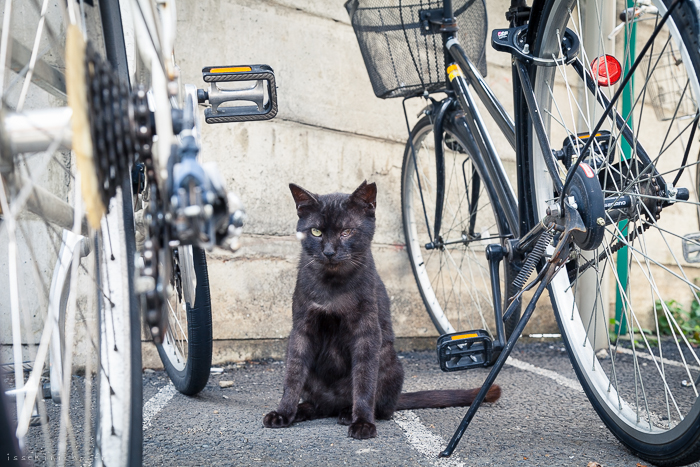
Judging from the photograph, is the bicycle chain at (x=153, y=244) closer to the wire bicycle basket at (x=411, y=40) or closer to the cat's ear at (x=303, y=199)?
the cat's ear at (x=303, y=199)

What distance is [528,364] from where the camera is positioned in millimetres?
2904

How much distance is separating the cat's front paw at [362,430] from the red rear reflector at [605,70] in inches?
51.5

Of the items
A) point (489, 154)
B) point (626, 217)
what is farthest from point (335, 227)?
point (626, 217)

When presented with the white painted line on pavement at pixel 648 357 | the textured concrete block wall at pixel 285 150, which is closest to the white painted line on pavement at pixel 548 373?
the white painted line on pavement at pixel 648 357

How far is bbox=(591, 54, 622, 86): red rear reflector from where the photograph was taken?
5.18 ft

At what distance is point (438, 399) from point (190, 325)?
0.98 m

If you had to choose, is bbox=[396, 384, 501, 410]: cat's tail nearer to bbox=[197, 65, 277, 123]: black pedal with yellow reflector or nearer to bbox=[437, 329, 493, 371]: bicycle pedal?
bbox=[437, 329, 493, 371]: bicycle pedal

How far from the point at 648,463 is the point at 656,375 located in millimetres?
1275

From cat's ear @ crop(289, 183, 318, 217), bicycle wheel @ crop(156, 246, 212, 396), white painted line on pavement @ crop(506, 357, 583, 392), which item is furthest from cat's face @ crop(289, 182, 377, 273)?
white painted line on pavement @ crop(506, 357, 583, 392)

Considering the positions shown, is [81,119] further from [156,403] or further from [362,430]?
[156,403]

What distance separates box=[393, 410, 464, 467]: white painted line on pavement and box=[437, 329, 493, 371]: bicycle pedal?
23 centimetres

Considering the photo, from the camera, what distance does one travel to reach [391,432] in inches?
74.3

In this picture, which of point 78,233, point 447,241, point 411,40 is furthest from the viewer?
point 447,241

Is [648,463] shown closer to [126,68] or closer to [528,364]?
[528,364]
